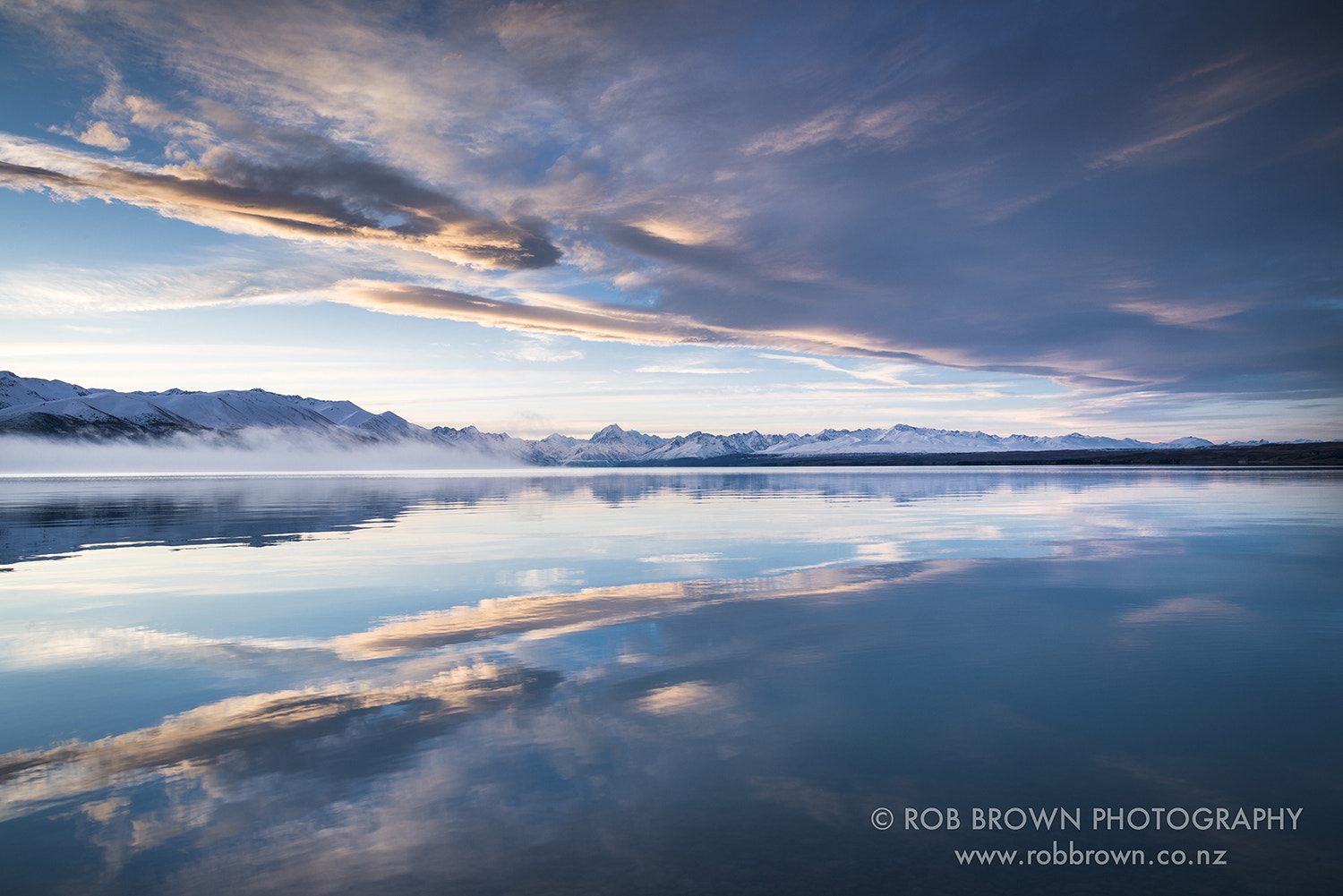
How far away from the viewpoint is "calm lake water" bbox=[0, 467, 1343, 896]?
605 centimetres

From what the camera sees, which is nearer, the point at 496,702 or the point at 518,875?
the point at 518,875

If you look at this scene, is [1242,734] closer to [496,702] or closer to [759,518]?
[496,702]

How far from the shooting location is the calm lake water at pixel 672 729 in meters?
6.05

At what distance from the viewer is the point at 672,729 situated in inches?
352

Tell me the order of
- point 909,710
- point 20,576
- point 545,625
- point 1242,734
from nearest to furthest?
point 1242,734 → point 909,710 → point 545,625 → point 20,576

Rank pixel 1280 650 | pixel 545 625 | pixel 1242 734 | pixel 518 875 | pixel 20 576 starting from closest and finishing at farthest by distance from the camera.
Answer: pixel 518 875 → pixel 1242 734 → pixel 1280 650 → pixel 545 625 → pixel 20 576

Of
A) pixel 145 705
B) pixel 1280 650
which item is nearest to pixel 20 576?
pixel 145 705

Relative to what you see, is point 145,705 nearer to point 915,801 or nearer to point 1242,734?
point 915,801

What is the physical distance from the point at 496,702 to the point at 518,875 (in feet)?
14.2

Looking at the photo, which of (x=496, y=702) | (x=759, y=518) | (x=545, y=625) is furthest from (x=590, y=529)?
(x=496, y=702)

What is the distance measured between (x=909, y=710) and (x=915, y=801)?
2.63 metres

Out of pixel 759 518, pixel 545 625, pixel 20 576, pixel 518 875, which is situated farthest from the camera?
pixel 759 518

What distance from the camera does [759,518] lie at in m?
38.6

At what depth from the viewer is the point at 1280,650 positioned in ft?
40.3
